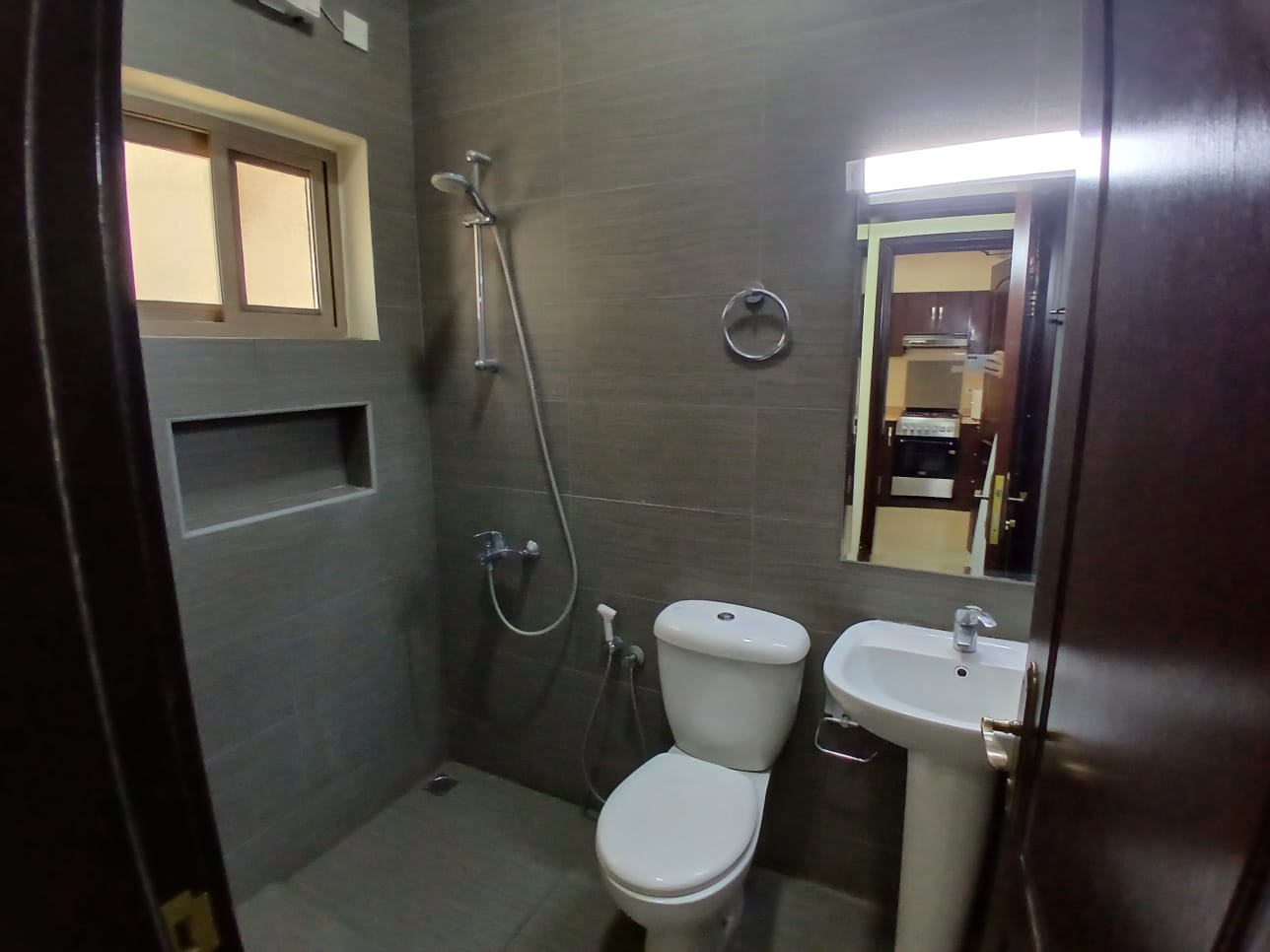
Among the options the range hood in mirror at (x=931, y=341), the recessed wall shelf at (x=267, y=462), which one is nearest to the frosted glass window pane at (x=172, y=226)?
→ the recessed wall shelf at (x=267, y=462)

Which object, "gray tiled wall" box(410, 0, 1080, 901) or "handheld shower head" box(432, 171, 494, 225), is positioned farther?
"handheld shower head" box(432, 171, 494, 225)

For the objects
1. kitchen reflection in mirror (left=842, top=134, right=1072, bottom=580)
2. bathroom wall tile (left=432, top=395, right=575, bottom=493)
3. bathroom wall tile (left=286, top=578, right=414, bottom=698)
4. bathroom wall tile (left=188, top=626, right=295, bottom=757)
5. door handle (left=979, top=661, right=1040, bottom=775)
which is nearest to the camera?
door handle (left=979, top=661, right=1040, bottom=775)

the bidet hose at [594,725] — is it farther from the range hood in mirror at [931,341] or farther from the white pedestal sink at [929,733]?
the range hood in mirror at [931,341]

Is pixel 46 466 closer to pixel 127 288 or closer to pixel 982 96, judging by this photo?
pixel 127 288

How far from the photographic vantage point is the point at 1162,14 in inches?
19.4

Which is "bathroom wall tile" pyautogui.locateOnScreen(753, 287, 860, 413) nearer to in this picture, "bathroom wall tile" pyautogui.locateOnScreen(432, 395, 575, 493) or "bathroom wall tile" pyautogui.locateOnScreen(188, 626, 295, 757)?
"bathroom wall tile" pyautogui.locateOnScreen(432, 395, 575, 493)

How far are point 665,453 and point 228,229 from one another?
1.37m

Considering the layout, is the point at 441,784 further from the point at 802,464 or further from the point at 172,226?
the point at 172,226

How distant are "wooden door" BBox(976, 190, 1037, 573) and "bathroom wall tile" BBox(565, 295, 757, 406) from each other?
1.91 feet

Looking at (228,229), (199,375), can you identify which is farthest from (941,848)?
(228,229)

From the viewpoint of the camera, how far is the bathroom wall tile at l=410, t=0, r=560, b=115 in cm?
183

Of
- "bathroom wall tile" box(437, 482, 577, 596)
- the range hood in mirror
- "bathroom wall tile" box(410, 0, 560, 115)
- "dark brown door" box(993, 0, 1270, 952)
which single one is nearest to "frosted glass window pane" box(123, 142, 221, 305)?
"bathroom wall tile" box(410, 0, 560, 115)

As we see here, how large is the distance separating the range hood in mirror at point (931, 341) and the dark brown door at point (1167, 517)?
3.03 feet

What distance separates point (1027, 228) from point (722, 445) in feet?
2.87
